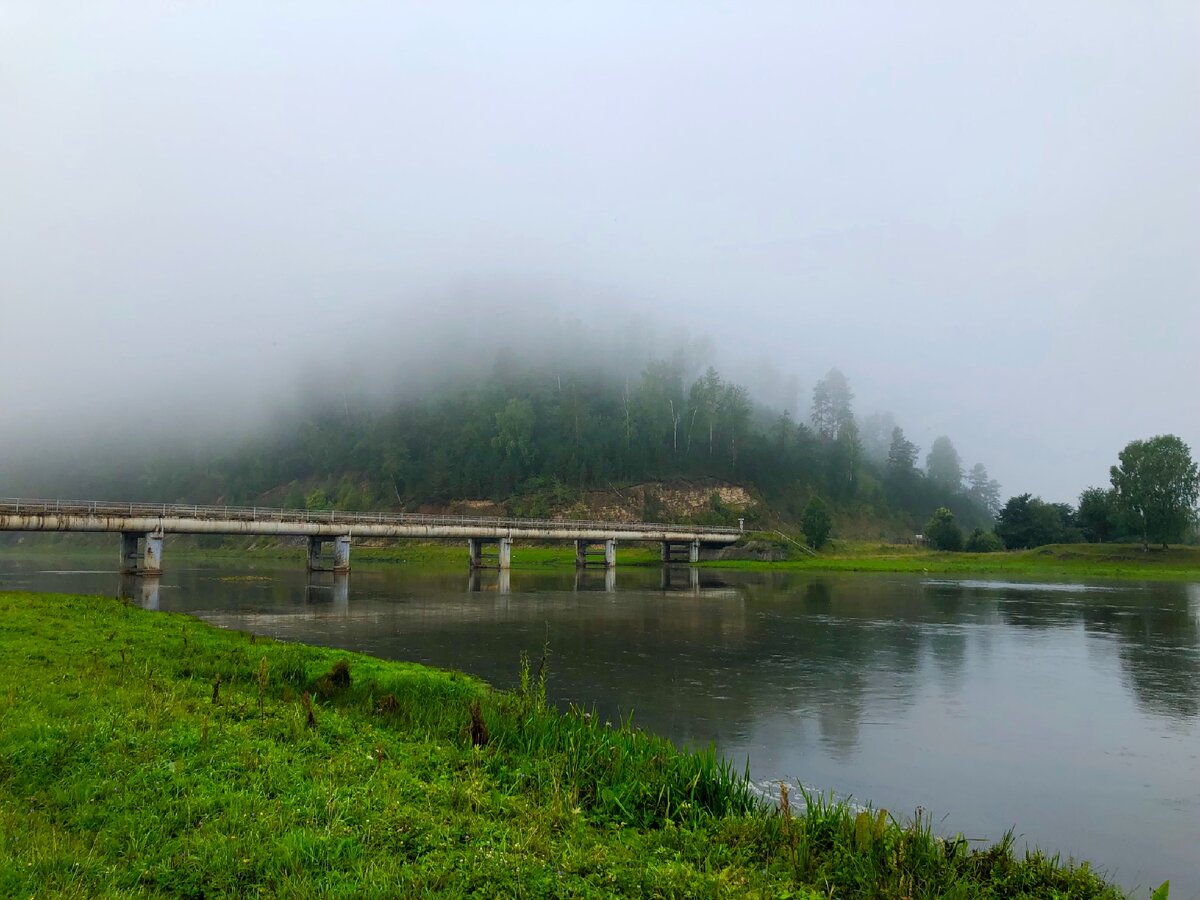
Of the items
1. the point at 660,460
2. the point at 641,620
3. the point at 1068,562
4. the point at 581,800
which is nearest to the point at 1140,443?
the point at 1068,562

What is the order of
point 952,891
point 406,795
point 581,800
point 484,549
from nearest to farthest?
point 952,891 → point 406,795 → point 581,800 → point 484,549

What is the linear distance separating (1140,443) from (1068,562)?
1302 inches

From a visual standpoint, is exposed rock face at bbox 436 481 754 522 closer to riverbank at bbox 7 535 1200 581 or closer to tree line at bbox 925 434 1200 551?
riverbank at bbox 7 535 1200 581

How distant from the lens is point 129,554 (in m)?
80.6

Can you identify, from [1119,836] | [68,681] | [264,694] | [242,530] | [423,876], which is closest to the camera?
[423,876]

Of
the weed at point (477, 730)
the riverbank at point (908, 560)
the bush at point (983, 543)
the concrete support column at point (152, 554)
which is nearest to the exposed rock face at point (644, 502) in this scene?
the riverbank at point (908, 560)

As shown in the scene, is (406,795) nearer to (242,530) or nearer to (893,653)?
(893,653)

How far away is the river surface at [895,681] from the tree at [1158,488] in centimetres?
6936

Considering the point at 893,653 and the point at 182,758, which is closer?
the point at 182,758

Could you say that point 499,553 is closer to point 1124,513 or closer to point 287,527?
point 287,527

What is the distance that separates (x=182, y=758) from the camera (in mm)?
12211

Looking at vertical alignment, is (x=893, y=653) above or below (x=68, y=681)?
below

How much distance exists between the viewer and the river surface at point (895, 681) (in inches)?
639

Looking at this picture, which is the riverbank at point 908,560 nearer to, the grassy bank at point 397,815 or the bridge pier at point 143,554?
the bridge pier at point 143,554
